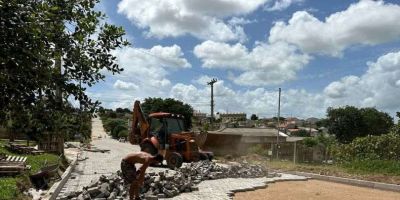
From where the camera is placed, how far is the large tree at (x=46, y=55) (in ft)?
12.8

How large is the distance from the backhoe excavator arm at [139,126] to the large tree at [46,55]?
17.7 metres

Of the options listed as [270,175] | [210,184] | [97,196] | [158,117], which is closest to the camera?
[97,196]

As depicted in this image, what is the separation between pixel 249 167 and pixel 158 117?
4872 millimetres

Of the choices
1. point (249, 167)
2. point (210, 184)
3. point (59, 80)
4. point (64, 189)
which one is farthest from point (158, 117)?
point (59, 80)

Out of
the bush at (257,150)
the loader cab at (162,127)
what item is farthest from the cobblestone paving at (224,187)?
the bush at (257,150)

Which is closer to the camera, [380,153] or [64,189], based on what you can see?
[64,189]

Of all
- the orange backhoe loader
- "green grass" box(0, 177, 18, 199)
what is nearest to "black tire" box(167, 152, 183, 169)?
the orange backhoe loader

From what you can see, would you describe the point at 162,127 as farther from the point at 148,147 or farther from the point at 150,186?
the point at 150,186

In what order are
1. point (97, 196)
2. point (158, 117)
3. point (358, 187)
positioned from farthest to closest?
point (158, 117) < point (358, 187) < point (97, 196)

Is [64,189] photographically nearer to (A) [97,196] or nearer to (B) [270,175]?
(A) [97,196]

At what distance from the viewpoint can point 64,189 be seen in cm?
1414

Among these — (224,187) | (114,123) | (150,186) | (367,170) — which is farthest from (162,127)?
(114,123)

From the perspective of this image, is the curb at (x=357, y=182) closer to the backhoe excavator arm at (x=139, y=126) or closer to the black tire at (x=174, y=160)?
the black tire at (x=174, y=160)

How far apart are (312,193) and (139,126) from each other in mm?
10116
